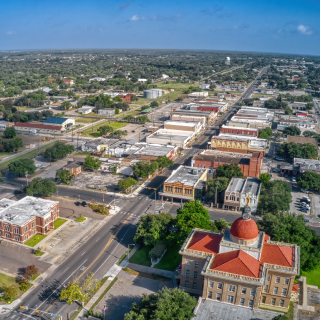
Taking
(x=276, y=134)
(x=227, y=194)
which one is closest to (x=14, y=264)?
(x=227, y=194)

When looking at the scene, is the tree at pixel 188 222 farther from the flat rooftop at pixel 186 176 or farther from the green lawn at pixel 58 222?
the green lawn at pixel 58 222

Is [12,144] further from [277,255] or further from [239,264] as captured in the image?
[277,255]

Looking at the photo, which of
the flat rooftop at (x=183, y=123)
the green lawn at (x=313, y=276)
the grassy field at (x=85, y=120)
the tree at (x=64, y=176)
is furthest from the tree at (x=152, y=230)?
the grassy field at (x=85, y=120)

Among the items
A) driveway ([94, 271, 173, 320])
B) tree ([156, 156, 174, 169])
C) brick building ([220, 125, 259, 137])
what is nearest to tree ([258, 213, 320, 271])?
driveway ([94, 271, 173, 320])

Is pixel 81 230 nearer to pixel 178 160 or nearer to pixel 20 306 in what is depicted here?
pixel 20 306

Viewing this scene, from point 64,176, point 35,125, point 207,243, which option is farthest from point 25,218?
point 35,125
